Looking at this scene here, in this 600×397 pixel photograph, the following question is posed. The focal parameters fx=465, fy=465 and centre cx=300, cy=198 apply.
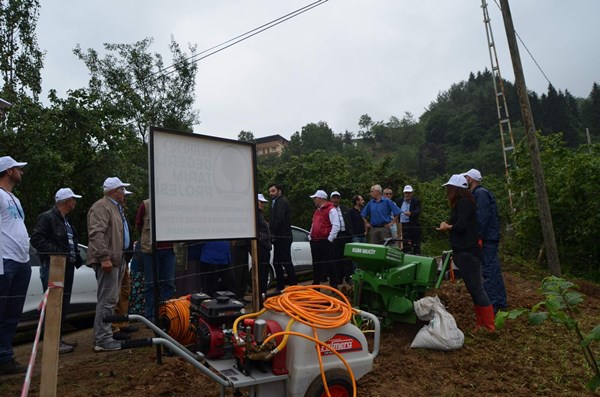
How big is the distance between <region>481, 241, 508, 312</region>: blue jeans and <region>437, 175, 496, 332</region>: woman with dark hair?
0.93m

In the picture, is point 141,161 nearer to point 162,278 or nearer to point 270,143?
point 162,278

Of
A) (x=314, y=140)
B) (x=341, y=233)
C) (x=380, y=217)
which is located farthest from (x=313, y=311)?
(x=314, y=140)

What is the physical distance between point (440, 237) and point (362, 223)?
10158 millimetres

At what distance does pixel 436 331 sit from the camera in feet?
15.4

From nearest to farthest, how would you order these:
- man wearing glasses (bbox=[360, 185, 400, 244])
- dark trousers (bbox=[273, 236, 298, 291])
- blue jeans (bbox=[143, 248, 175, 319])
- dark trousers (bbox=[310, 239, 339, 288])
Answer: blue jeans (bbox=[143, 248, 175, 319])
dark trousers (bbox=[273, 236, 298, 291])
dark trousers (bbox=[310, 239, 339, 288])
man wearing glasses (bbox=[360, 185, 400, 244])

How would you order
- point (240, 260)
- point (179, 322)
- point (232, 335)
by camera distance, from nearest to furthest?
1. point (232, 335)
2. point (179, 322)
3. point (240, 260)

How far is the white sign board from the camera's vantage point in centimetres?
405

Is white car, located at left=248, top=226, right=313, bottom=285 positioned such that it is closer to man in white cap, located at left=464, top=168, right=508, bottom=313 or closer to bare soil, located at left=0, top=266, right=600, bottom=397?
man in white cap, located at left=464, top=168, right=508, bottom=313

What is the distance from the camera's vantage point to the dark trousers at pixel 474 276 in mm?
5180

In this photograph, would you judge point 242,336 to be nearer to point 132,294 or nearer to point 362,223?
point 132,294

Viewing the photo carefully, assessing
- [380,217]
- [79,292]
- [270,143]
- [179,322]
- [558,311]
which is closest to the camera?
[558,311]

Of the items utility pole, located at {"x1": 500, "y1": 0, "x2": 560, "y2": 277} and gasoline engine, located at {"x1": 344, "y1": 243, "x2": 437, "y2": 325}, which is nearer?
gasoline engine, located at {"x1": 344, "y1": 243, "x2": 437, "y2": 325}

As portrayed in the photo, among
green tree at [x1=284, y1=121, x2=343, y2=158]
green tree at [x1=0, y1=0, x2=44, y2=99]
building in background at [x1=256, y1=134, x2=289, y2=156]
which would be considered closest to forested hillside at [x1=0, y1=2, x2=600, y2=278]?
green tree at [x1=0, y1=0, x2=44, y2=99]

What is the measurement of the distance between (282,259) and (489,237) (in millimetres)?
3496
